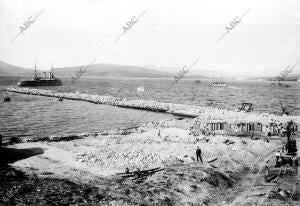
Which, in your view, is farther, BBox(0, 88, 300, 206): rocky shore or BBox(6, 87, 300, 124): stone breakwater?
BBox(6, 87, 300, 124): stone breakwater

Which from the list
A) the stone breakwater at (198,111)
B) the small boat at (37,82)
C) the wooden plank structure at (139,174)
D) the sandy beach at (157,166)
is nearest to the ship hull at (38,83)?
the small boat at (37,82)

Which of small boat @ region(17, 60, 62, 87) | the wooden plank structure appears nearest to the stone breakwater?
the wooden plank structure

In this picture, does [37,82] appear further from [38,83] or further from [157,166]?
[157,166]

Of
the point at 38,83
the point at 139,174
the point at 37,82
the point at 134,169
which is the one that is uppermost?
the point at 37,82

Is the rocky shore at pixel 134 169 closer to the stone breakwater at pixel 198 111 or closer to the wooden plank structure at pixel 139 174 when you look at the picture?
the wooden plank structure at pixel 139 174

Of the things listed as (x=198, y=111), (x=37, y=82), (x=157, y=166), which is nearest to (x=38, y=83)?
(x=37, y=82)

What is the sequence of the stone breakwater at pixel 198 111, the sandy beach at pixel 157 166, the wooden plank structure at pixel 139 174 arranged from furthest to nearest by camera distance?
the stone breakwater at pixel 198 111 < the wooden plank structure at pixel 139 174 < the sandy beach at pixel 157 166

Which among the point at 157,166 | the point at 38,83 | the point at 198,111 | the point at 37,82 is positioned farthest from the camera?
the point at 38,83

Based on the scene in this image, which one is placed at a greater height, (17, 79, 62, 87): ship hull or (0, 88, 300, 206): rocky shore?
(17, 79, 62, 87): ship hull

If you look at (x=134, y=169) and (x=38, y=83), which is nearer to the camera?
(x=134, y=169)

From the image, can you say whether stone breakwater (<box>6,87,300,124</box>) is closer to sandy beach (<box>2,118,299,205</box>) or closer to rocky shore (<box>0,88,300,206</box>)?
rocky shore (<box>0,88,300,206</box>)

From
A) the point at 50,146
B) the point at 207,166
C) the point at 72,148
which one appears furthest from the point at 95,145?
the point at 207,166
